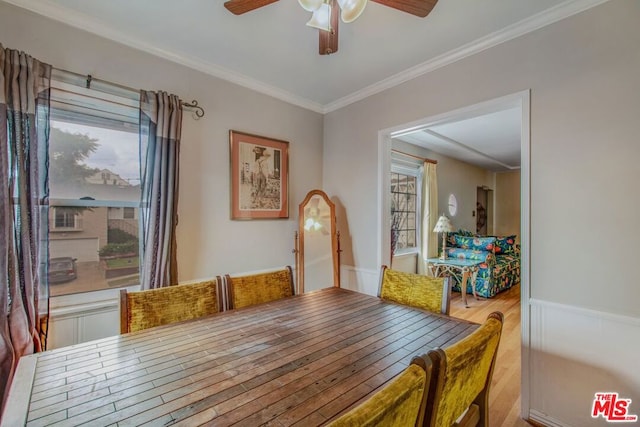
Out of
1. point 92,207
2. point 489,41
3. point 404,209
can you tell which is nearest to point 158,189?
point 92,207

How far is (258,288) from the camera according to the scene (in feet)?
6.15

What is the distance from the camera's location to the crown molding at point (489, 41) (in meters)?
1.66

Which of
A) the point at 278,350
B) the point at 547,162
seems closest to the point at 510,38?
the point at 547,162

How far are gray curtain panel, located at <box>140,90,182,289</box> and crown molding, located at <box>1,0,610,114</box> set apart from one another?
375 mm

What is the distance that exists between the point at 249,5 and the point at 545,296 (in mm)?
2360

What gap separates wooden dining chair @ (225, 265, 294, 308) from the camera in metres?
1.78

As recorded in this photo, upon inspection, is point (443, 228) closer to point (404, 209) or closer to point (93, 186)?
point (404, 209)

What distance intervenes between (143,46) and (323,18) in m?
1.50

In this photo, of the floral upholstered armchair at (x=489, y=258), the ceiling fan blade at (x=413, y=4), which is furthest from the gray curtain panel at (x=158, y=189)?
the floral upholstered armchair at (x=489, y=258)

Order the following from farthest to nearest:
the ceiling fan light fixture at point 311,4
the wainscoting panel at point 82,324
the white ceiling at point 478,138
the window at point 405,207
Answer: the window at point 405,207 → the white ceiling at point 478,138 → the wainscoting panel at point 82,324 → the ceiling fan light fixture at point 311,4

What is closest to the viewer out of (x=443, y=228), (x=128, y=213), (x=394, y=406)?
(x=394, y=406)

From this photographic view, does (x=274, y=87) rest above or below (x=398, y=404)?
above

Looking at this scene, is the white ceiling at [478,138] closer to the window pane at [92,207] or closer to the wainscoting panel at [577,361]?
the wainscoting panel at [577,361]

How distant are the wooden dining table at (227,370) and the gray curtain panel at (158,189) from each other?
0.79 meters
